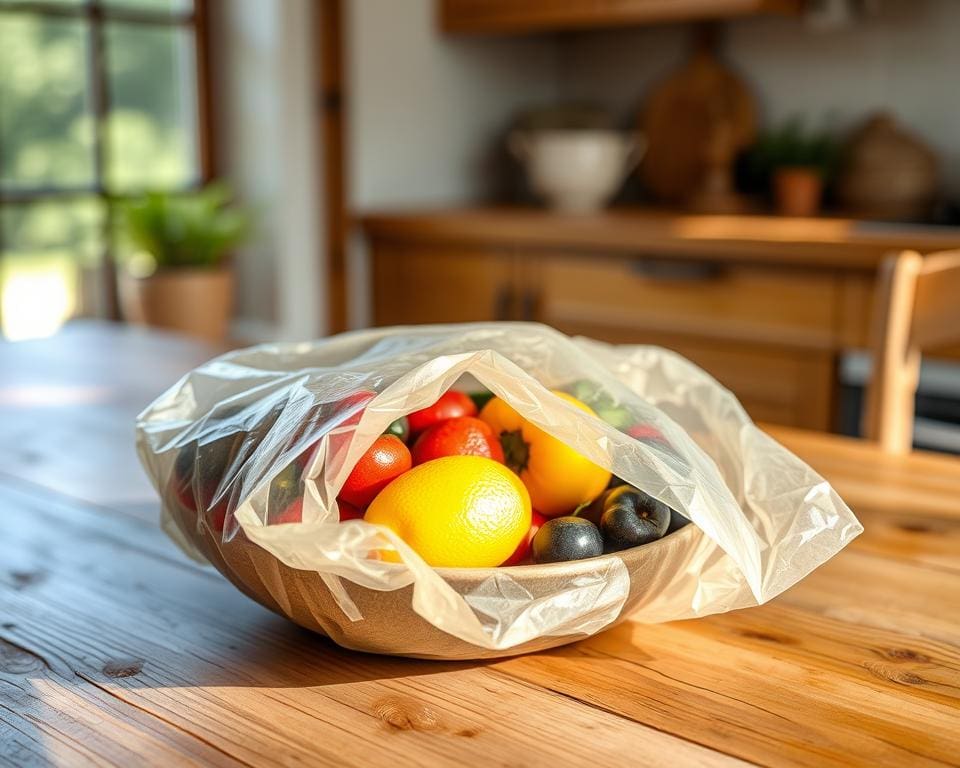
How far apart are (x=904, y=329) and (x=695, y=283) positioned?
4.00 feet

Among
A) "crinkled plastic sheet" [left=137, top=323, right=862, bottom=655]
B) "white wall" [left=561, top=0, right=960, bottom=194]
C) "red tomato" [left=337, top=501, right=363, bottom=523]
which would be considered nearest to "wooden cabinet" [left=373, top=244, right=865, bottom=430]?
"white wall" [left=561, top=0, right=960, bottom=194]

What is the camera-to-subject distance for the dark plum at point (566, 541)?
0.61m

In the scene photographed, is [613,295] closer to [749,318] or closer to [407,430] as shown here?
[749,318]

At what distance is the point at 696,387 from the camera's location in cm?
84

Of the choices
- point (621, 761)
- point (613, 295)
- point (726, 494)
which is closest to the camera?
point (621, 761)

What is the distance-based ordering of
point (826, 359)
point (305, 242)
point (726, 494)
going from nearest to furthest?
point (726, 494), point (826, 359), point (305, 242)

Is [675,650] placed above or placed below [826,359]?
above

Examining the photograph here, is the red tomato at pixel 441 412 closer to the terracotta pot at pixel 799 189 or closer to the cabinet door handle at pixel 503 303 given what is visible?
the cabinet door handle at pixel 503 303

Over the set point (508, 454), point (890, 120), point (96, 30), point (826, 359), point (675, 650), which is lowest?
point (826, 359)

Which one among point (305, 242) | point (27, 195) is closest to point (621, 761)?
point (305, 242)

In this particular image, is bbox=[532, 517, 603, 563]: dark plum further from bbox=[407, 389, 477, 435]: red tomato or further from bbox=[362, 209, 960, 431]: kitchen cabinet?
bbox=[362, 209, 960, 431]: kitchen cabinet

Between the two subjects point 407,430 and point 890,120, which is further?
point 890,120

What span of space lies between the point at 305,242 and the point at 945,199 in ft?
5.50

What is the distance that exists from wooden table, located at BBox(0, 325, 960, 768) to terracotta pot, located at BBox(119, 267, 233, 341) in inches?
90.4
